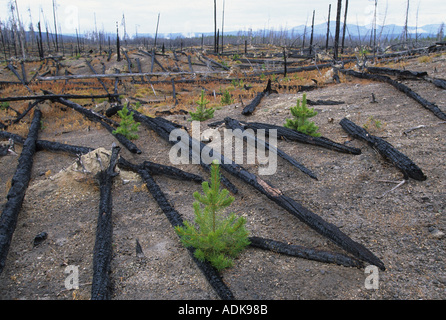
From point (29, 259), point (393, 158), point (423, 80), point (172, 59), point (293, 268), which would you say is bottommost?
point (29, 259)

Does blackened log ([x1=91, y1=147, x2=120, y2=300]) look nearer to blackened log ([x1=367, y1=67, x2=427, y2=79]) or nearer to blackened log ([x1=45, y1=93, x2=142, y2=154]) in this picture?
blackened log ([x1=45, y1=93, x2=142, y2=154])

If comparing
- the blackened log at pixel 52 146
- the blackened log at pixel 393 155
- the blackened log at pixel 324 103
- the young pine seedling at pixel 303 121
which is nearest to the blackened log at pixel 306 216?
the blackened log at pixel 393 155

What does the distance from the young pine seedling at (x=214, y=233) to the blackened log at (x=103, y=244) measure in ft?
3.58

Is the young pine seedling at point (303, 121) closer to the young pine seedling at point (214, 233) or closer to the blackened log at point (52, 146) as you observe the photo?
the young pine seedling at point (214, 233)

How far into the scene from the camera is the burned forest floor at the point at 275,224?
138 inches

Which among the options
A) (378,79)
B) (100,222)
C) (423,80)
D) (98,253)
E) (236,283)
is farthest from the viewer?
(378,79)

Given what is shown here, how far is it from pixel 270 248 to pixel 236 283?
2.67ft

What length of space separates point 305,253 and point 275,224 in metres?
0.97

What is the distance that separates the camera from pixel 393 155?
227 inches

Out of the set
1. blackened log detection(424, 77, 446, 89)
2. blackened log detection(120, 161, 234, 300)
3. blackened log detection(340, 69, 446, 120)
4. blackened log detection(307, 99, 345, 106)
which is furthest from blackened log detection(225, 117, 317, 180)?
blackened log detection(424, 77, 446, 89)

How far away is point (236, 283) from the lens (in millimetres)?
3621

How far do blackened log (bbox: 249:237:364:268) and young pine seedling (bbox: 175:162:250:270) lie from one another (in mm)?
274
